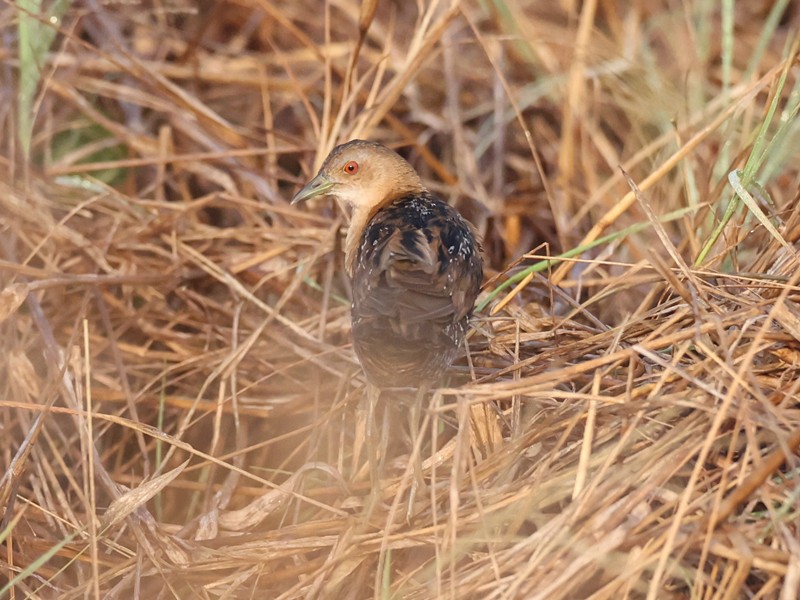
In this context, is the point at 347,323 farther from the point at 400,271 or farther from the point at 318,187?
the point at 400,271

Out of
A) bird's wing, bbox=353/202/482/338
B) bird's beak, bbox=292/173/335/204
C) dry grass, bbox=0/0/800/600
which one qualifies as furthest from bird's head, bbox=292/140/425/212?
bird's wing, bbox=353/202/482/338

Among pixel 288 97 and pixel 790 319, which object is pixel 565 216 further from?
pixel 790 319

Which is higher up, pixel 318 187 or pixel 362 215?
pixel 318 187

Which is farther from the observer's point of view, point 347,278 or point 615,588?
point 347,278

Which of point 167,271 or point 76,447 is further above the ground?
point 167,271

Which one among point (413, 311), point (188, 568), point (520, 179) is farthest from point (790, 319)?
point (520, 179)

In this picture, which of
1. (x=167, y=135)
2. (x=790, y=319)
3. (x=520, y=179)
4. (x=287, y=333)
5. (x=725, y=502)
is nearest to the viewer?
(x=725, y=502)

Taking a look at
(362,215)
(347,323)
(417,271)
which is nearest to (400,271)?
(417,271)

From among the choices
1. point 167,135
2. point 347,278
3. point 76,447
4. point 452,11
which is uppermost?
point 452,11
